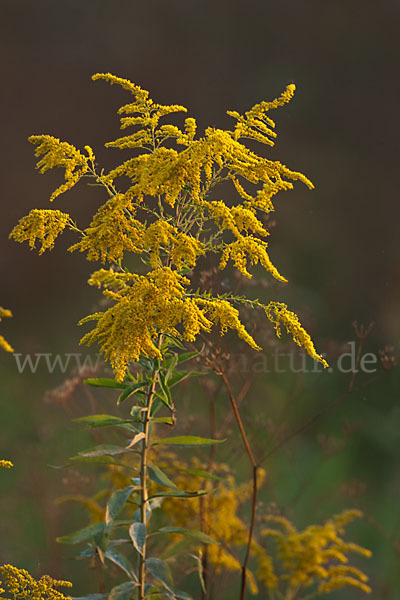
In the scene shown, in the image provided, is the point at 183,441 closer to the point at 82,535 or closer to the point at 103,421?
the point at 103,421

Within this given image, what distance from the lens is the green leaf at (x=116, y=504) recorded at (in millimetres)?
2406

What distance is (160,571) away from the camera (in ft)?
8.20

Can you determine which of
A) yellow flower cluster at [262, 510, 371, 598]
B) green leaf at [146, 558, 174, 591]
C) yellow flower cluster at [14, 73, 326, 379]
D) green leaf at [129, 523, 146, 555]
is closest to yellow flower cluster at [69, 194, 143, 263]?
yellow flower cluster at [14, 73, 326, 379]

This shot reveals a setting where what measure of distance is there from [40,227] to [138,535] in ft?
3.41

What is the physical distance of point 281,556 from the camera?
126 inches

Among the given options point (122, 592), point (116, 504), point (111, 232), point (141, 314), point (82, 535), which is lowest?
point (122, 592)

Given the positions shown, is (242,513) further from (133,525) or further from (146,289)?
(146,289)

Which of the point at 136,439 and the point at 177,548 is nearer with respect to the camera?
the point at 136,439

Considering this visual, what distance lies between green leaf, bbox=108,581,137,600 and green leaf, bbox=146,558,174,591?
0.28 ft

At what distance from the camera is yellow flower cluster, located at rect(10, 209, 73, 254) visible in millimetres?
2312

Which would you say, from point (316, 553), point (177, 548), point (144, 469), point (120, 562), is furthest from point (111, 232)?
point (316, 553)

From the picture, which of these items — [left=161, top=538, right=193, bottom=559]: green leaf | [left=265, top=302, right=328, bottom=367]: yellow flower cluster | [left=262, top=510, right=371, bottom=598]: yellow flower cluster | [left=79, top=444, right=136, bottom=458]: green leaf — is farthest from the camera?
[left=262, top=510, right=371, bottom=598]: yellow flower cluster

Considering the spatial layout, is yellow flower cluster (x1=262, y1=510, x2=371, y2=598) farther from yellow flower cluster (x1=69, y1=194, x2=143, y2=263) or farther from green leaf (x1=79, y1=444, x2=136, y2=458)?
yellow flower cluster (x1=69, y1=194, x2=143, y2=263)

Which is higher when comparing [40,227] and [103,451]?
[40,227]
